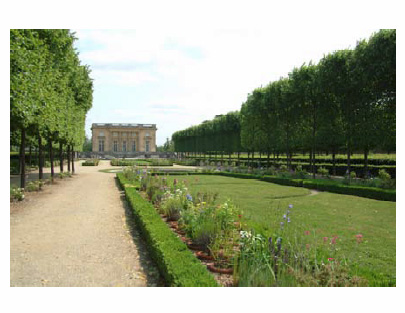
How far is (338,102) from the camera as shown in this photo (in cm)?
1888

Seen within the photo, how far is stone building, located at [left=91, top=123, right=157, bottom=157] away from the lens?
286ft

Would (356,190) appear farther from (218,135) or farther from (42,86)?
(218,135)

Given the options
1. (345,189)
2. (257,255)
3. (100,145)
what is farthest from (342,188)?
(100,145)

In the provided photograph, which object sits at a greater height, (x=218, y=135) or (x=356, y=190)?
(x=218, y=135)

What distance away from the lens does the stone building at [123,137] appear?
87312mm

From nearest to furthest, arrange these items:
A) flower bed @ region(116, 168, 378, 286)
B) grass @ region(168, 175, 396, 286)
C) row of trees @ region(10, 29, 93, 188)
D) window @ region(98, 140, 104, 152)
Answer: flower bed @ region(116, 168, 378, 286)
grass @ region(168, 175, 396, 286)
row of trees @ region(10, 29, 93, 188)
window @ region(98, 140, 104, 152)

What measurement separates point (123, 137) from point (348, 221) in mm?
85208

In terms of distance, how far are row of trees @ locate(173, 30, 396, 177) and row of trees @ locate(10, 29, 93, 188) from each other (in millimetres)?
13315

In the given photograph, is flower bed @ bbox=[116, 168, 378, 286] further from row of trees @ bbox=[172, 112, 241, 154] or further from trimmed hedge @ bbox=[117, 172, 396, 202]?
row of trees @ bbox=[172, 112, 241, 154]

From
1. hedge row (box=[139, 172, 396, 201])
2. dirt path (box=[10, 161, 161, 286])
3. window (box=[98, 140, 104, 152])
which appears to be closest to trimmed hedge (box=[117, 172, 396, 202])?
hedge row (box=[139, 172, 396, 201])

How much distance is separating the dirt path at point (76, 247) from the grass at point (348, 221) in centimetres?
224

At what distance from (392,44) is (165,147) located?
96.2 meters

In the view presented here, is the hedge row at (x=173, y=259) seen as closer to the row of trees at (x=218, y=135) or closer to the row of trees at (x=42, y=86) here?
the row of trees at (x=42, y=86)

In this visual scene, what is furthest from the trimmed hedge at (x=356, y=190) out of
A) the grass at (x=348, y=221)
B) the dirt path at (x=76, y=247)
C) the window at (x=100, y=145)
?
the window at (x=100, y=145)
